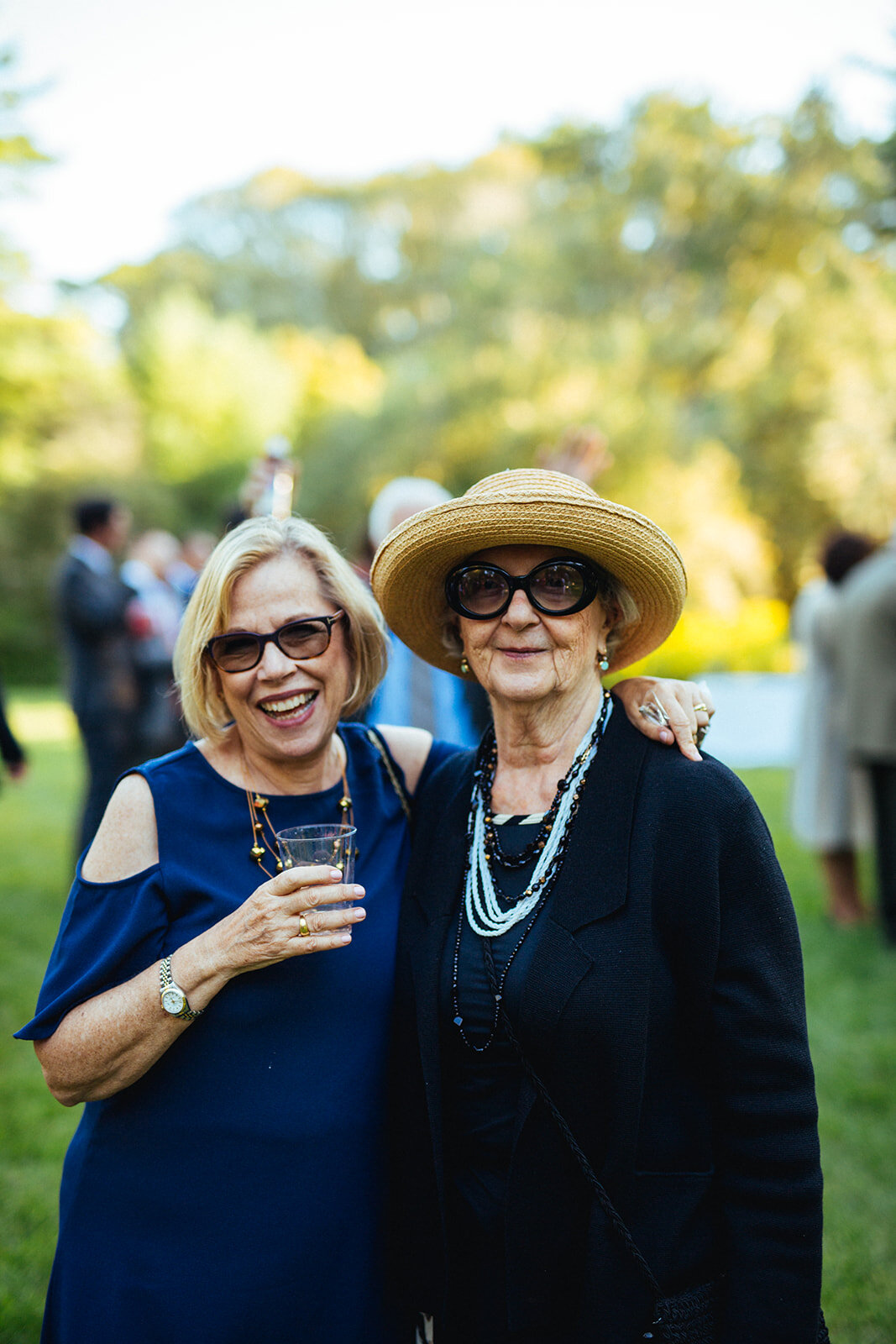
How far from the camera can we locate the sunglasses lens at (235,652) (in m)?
2.24

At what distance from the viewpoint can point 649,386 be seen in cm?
2358

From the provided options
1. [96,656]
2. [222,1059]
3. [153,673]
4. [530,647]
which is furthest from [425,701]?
[153,673]

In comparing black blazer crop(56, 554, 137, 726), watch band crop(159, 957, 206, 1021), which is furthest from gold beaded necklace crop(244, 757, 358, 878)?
black blazer crop(56, 554, 137, 726)

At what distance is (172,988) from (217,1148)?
380mm

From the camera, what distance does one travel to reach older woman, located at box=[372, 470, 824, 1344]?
1.78m

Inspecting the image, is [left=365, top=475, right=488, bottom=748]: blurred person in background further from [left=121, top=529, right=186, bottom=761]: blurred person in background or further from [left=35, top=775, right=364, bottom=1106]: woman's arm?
[left=121, top=529, right=186, bottom=761]: blurred person in background

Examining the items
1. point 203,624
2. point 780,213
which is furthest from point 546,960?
point 780,213

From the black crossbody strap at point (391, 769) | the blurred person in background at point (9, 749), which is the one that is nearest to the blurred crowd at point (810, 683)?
the blurred person in background at point (9, 749)

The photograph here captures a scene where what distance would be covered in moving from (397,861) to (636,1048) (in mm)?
807

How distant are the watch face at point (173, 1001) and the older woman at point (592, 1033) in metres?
0.50

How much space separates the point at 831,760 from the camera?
281 inches

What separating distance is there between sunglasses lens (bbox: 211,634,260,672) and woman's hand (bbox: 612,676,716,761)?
870mm

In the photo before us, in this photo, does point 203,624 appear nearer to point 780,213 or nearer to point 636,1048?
point 636,1048

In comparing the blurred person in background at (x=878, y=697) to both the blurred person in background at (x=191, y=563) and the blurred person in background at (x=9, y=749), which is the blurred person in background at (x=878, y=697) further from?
the blurred person in background at (x=191, y=563)
